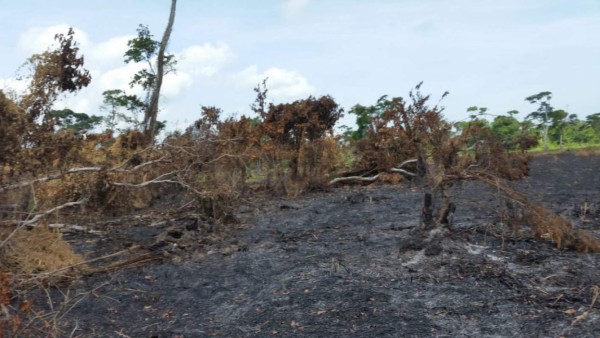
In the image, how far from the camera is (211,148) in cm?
870

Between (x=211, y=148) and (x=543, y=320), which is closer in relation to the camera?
(x=543, y=320)

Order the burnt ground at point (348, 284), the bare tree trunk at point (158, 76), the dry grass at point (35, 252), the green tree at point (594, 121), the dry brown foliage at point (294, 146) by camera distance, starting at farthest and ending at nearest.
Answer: the green tree at point (594, 121) → the bare tree trunk at point (158, 76) → the dry brown foliage at point (294, 146) → the dry grass at point (35, 252) → the burnt ground at point (348, 284)

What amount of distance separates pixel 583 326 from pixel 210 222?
5.11 metres

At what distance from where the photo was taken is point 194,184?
26.0 feet

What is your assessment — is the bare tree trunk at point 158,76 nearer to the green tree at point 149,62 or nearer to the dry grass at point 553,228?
the green tree at point 149,62

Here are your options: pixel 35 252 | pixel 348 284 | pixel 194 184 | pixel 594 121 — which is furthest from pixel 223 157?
pixel 594 121

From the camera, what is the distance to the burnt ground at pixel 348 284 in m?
3.82

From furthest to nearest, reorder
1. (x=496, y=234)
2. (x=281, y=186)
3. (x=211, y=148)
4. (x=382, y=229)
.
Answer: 1. (x=281, y=186)
2. (x=211, y=148)
3. (x=382, y=229)
4. (x=496, y=234)

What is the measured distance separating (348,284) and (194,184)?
386 centimetres

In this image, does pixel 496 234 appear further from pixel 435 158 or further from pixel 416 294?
pixel 416 294

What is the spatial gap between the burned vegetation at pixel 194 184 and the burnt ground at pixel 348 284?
75 millimetres

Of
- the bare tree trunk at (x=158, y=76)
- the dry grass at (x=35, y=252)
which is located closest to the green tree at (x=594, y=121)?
the bare tree trunk at (x=158, y=76)

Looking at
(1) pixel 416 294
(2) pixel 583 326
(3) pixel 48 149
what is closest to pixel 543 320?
(2) pixel 583 326

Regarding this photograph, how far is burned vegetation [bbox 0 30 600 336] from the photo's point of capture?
539 cm
